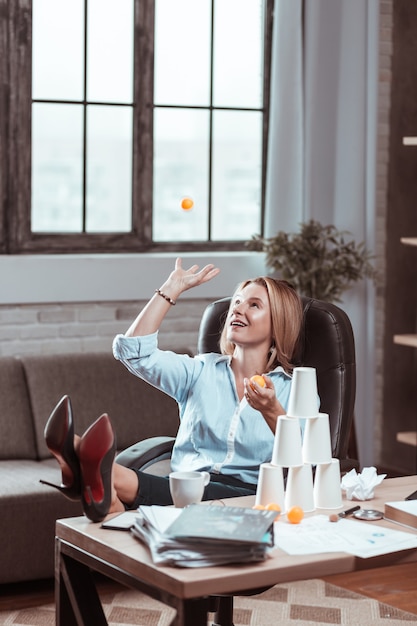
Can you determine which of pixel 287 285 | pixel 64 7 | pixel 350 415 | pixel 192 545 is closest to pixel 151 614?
pixel 350 415

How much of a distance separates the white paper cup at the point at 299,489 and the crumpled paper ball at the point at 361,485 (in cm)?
19

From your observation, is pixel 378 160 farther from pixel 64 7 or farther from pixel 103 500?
pixel 103 500

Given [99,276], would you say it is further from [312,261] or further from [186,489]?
[186,489]

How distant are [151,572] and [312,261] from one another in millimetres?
2806

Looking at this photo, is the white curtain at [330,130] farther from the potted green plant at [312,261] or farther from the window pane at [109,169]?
the window pane at [109,169]

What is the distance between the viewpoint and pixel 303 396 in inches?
97.8

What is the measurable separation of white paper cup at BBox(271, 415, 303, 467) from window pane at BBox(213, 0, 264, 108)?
2763mm

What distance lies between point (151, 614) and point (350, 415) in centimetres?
90

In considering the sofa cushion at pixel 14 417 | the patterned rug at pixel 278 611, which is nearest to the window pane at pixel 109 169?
the sofa cushion at pixel 14 417

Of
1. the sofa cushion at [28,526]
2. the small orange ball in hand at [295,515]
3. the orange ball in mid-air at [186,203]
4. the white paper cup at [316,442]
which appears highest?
the orange ball in mid-air at [186,203]

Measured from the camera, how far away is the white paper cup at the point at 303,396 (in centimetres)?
248

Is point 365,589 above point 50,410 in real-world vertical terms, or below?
below

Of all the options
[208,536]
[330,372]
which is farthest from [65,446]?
[330,372]

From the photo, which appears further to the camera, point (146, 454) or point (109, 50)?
point (109, 50)
